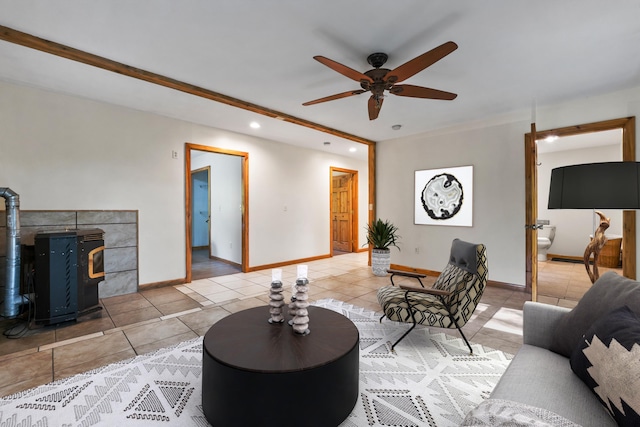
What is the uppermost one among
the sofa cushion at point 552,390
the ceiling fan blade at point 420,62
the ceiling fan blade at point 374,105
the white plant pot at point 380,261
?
the ceiling fan blade at point 420,62

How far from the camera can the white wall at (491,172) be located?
3.77m

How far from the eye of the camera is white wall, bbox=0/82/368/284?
3293mm

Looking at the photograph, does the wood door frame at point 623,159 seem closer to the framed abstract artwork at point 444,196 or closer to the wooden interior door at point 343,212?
the framed abstract artwork at point 444,196

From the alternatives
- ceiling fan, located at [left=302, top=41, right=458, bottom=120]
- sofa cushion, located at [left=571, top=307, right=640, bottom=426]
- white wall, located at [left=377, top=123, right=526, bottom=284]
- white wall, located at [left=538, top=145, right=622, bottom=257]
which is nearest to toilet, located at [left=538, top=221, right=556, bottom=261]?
white wall, located at [left=538, top=145, right=622, bottom=257]

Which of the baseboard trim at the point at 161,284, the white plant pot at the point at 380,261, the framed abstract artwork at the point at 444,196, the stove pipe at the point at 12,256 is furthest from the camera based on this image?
the white plant pot at the point at 380,261

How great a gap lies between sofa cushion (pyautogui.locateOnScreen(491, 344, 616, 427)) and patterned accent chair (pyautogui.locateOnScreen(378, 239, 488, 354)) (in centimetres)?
85

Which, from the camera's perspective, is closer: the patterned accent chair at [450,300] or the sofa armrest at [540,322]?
the sofa armrest at [540,322]

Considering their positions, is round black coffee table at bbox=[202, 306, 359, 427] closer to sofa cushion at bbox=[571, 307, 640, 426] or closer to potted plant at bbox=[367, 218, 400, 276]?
sofa cushion at bbox=[571, 307, 640, 426]

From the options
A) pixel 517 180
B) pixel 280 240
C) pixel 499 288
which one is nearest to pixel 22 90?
pixel 280 240

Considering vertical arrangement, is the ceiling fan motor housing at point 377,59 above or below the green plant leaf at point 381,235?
above

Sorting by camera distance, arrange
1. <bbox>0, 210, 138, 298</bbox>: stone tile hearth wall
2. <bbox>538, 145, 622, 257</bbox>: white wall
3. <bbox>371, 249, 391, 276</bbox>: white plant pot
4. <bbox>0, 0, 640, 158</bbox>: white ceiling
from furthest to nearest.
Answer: <bbox>538, 145, 622, 257</bbox>: white wall → <bbox>371, 249, 391, 276</bbox>: white plant pot → <bbox>0, 210, 138, 298</bbox>: stone tile hearth wall → <bbox>0, 0, 640, 158</bbox>: white ceiling

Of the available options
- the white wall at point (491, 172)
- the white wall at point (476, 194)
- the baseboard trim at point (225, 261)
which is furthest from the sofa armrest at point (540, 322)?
the baseboard trim at point (225, 261)

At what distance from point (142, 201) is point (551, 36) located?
16.1ft

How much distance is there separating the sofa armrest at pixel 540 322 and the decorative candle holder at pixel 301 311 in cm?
126
